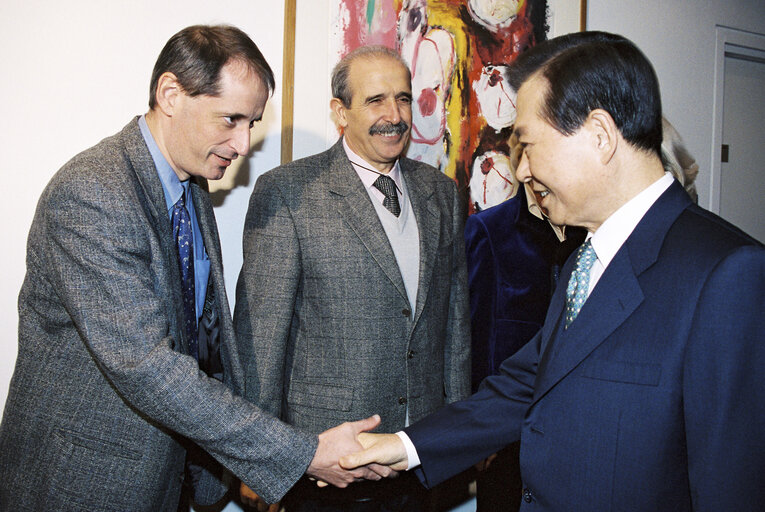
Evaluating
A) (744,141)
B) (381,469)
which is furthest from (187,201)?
(744,141)

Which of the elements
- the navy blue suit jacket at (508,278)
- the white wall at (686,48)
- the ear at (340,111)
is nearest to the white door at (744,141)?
the white wall at (686,48)

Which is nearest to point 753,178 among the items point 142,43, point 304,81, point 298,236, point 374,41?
point 374,41

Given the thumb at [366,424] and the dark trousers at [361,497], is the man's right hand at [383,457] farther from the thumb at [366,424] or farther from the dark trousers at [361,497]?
the dark trousers at [361,497]

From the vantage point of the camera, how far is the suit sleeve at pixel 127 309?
1.30 m

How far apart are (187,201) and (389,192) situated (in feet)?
2.33

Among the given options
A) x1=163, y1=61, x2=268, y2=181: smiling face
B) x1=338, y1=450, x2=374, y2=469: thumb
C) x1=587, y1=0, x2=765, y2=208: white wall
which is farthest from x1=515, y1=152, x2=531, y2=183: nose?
x1=587, y1=0, x2=765, y2=208: white wall

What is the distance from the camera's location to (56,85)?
6.58 feet

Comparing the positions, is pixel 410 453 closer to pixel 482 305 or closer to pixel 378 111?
pixel 482 305

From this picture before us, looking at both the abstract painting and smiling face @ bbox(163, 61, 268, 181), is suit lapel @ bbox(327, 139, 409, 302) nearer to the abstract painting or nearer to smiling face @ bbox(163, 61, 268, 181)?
smiling face @ bbox(163, 61, 268, 181)

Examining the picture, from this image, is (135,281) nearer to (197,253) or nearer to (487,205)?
(197,253)

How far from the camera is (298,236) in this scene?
6.34 ft

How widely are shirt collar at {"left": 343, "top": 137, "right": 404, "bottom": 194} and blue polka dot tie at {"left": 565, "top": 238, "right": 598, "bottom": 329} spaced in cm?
92

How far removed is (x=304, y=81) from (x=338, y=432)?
140 centimetres

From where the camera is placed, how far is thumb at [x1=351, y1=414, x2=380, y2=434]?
67.7 inches
